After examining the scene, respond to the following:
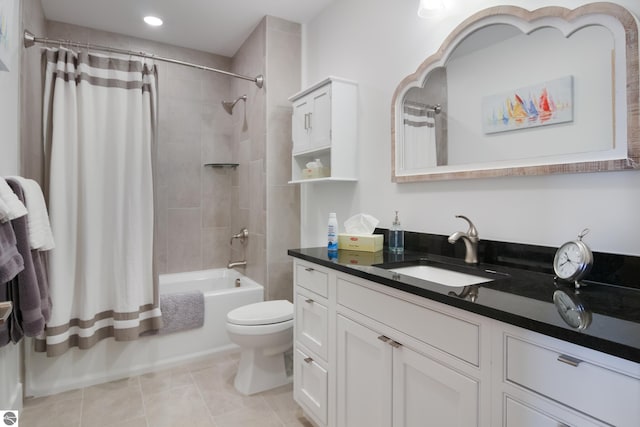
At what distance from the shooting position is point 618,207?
3.75 ft

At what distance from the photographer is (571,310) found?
0.89 meters

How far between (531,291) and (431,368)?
1.25 feet

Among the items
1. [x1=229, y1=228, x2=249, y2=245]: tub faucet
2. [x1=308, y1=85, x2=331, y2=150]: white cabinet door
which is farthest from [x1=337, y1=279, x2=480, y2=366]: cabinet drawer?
[x1=229, y1=228, x2=249, y2=245]: tub faucet

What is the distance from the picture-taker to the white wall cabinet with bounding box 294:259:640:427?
76 cm

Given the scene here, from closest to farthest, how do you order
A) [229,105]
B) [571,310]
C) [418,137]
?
[571,310]
[418,137]
[229,105]

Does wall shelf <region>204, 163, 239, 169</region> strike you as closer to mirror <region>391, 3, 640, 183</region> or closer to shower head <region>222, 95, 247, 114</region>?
shower head <region>222, 95, 247, 114</region>

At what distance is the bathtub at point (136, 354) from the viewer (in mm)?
2220

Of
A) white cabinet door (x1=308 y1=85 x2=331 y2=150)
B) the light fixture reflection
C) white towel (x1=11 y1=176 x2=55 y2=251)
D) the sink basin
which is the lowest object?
the sink basin

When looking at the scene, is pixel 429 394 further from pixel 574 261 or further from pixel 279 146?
pixel 279 146

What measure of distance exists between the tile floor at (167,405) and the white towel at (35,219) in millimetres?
1048

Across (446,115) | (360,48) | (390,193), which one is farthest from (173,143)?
(446,115)

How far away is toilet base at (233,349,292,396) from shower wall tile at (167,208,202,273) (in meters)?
1.37

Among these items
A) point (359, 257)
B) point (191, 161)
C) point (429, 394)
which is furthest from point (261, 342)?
point (191, 161)

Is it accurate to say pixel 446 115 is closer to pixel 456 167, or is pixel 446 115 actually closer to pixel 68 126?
pixel 456 167
